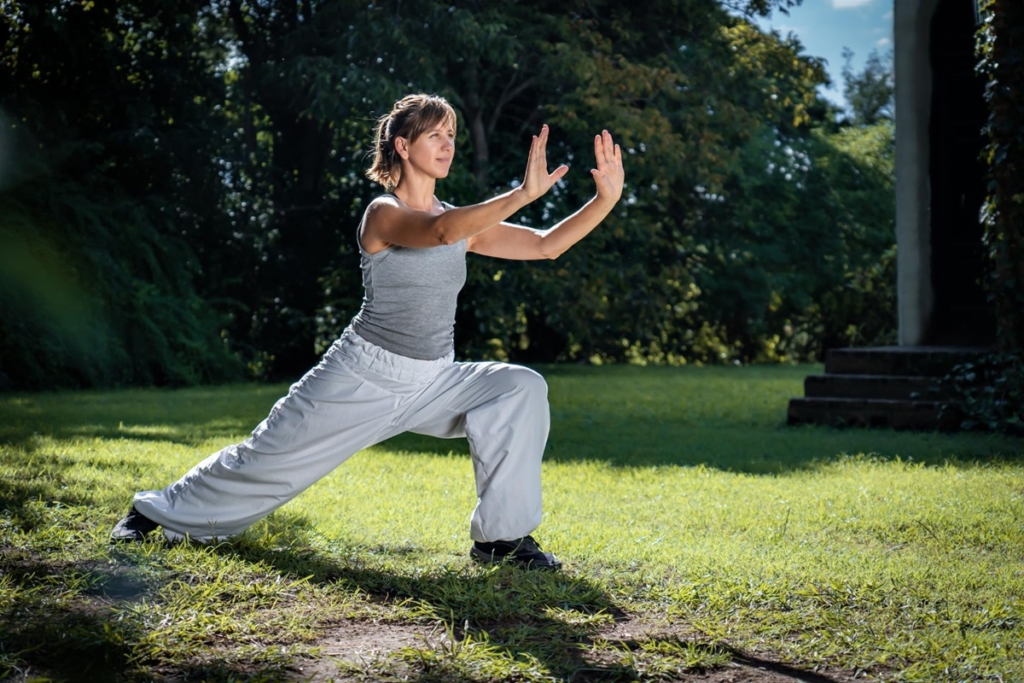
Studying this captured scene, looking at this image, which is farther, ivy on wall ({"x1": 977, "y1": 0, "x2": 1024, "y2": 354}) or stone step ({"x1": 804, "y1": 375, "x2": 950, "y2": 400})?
stone step ({"x1": 804, "y1": 375, "x2": 950, "y2": 400})

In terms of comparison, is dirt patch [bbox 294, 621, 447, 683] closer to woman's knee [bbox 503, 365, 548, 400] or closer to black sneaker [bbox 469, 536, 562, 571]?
black sneaker [bbox 469, 536, 562, 571]

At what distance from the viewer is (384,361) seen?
4441mm

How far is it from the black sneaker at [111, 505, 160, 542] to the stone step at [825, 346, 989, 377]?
6.41m

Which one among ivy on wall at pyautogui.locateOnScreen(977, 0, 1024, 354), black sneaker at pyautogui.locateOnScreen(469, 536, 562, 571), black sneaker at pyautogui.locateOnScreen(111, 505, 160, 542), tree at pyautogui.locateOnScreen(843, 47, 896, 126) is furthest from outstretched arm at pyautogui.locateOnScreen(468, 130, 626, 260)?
tree at pyautogui.locateOnScreen(843, 47, 896, 126)

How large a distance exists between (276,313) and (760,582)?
42.4ft

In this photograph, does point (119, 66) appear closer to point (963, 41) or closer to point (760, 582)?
point (963, 41)

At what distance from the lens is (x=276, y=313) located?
16312 millimetres

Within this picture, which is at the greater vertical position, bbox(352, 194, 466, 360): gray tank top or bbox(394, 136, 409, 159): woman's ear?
bbox(394, 136, 409, 159): woman's ear

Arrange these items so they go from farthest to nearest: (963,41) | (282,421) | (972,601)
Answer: (963,41)
(282,421)
(972,601)

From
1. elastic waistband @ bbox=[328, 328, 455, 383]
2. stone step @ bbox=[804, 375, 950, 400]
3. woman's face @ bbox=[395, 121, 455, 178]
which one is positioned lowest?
stone step @ bbox=[804, 375, 950, 400]

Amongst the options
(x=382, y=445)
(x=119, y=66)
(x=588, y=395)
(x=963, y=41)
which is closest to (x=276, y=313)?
(x=119, y=66)

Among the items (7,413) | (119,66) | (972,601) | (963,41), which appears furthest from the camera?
(119,66)

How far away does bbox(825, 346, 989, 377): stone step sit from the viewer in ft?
30.6

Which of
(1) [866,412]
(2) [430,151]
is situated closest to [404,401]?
(2) [430,151]
